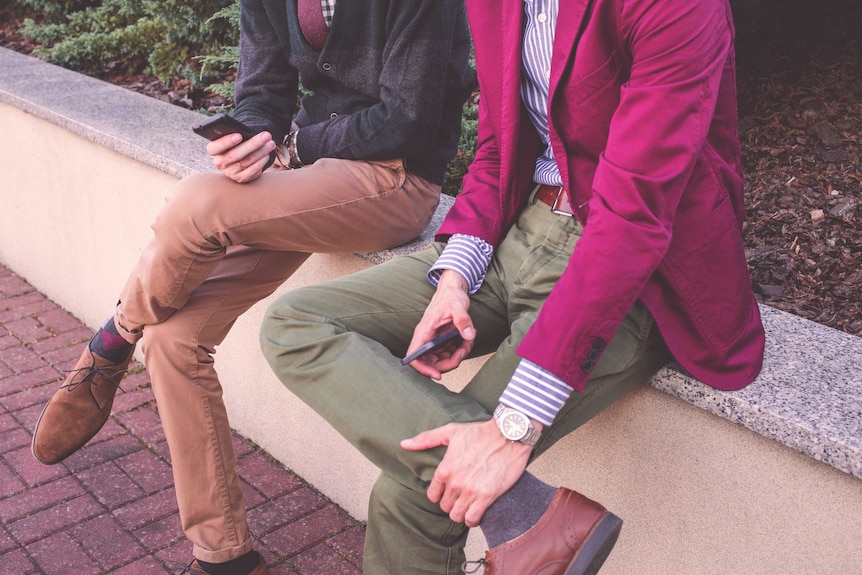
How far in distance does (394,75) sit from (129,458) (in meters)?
1.77

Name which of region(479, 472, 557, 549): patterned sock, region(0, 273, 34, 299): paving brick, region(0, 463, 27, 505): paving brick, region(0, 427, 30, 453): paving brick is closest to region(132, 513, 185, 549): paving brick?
region(0, 463, 27, 505): paving brick

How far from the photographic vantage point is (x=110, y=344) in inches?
106

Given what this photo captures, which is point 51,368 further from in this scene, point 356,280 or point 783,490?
point 783,490

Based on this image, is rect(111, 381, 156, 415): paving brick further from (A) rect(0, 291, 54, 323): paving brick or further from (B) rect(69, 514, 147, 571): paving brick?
(A) rect(0, 291, 54, 323): paving brick

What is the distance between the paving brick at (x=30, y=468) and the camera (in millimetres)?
3135

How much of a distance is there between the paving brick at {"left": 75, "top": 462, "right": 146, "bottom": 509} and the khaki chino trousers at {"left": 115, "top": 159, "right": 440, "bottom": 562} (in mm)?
642

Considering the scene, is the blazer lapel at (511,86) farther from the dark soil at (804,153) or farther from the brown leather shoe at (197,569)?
the brown leather shoe at (197,569)

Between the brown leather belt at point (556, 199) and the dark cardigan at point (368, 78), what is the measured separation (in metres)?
0.53

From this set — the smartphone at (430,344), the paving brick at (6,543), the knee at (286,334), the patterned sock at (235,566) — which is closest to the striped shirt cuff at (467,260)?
the smartphone at (430,344)

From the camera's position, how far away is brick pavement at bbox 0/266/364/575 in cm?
278

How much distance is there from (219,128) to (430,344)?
2.83ft

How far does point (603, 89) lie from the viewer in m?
1.84

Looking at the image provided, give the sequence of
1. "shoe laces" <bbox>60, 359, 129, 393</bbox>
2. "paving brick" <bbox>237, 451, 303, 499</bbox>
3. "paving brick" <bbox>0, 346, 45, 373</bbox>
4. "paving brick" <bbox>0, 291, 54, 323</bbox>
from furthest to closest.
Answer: "paving brick" <bbox>0, 291, 54, 323</bbox> < "paving brick" <bbox>0, 346, 45, 373</bbox> < "paving brick" <bbox>237, 451, 303, 499</bbox> < "shoe laces" <bbox>60, 359, 129, 393</bbox>

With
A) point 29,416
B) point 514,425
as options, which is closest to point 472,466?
point 514,425
